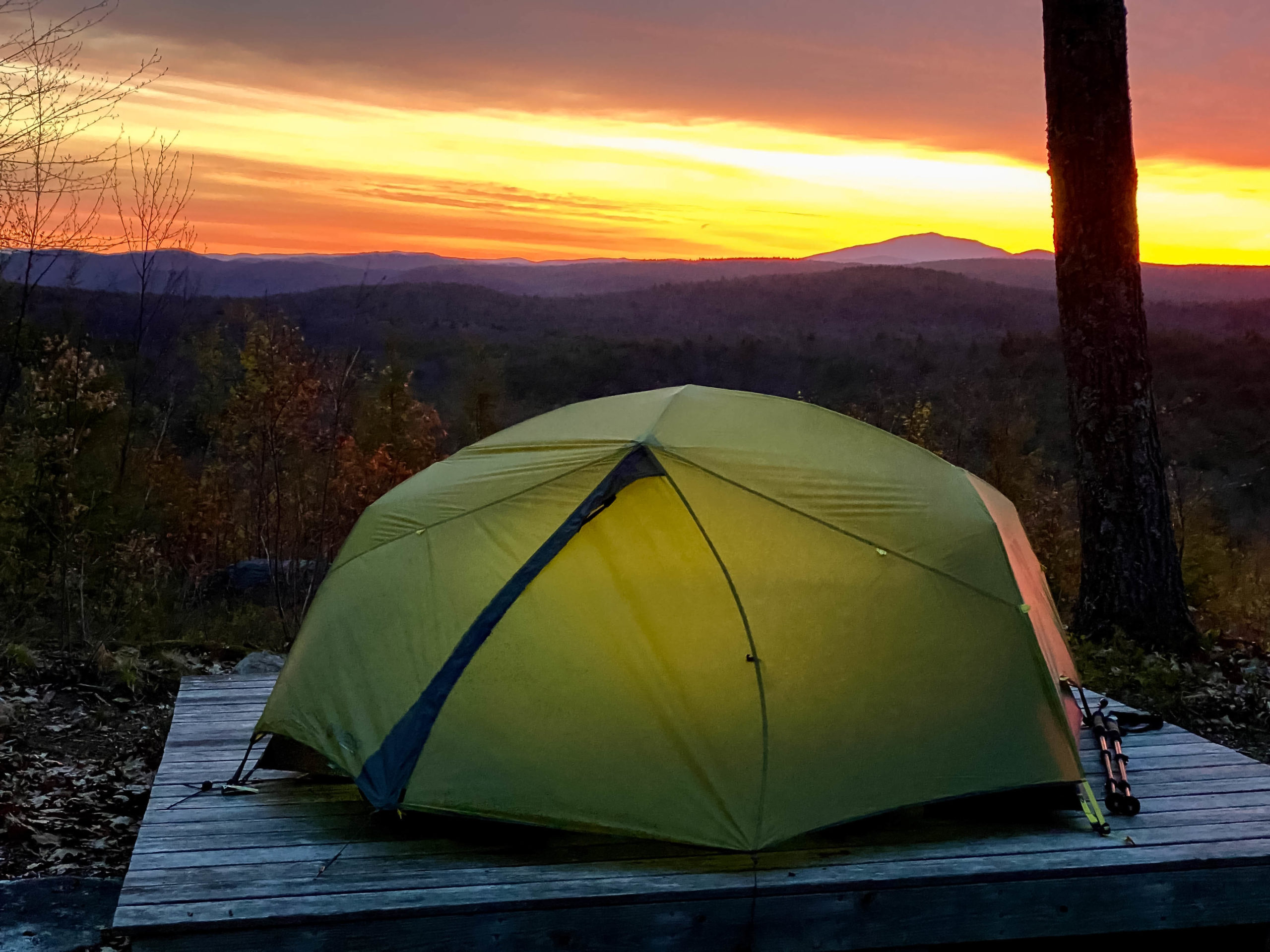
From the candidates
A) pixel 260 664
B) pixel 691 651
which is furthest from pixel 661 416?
pixel 260 664

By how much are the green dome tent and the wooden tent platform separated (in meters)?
0.16

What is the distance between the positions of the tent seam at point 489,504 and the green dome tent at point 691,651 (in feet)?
0.03

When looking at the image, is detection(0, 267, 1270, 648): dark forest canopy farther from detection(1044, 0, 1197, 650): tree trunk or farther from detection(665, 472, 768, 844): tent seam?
detection(665, 472, 768, 844): tent seam

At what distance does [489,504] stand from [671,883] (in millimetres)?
1505

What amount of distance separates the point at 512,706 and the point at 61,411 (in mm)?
7468

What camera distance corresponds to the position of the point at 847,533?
156 inches

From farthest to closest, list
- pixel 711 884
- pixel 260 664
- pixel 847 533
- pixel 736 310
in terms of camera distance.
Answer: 1. pixel 736 310
2. pixel 260 664
3. pixel 847 533
4. pixel 711 884

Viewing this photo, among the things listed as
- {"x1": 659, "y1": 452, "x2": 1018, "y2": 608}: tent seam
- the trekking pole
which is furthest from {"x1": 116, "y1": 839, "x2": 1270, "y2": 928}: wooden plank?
{"x1": 659, "y1": 452, "x2": 1018, "y2": 608}: tent seam

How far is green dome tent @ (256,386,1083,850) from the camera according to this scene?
11.8 ft

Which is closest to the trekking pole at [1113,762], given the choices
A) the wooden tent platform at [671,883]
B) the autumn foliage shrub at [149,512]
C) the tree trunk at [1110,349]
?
the wooden tent platform at [671,883]

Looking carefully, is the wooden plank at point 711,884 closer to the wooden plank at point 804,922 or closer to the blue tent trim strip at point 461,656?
the wooden plank at point 804,922

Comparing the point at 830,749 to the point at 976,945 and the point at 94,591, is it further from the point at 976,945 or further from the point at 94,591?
the point at 94,591

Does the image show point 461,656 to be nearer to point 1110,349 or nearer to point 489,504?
point 489,504

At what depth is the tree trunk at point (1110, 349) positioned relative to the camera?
23.9ft
